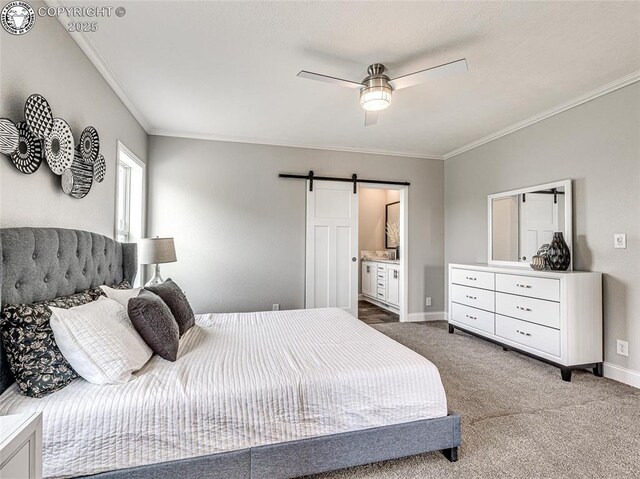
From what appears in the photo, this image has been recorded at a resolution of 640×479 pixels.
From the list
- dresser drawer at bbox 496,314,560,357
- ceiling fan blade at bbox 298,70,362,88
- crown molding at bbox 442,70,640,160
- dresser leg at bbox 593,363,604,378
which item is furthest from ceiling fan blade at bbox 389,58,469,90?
dresser leg at bbox 593,363,604,378

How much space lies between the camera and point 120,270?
2570 millimetres

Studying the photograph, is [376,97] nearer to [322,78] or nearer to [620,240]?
[322,78]

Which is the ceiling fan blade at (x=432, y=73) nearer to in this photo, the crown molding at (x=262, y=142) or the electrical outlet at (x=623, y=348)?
the crown molding at (x=262, y=142)

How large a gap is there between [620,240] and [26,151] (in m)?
4.23

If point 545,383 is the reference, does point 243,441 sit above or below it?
above

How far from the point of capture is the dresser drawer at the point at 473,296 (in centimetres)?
341

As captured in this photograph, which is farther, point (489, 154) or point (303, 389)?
point (489, 154)

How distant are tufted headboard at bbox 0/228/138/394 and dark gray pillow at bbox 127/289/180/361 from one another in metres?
0.40

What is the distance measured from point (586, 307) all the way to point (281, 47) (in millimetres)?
3284

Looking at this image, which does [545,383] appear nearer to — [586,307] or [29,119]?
[586,307]

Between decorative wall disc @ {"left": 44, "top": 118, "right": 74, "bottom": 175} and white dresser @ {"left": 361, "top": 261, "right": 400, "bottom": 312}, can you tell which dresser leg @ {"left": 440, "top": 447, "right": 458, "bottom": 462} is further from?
white dresser @ {"left": 361, "top": 261, "right": 400, "bottom": 312}

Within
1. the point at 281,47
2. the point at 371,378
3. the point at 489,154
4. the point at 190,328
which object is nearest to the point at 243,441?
the point at 371,378

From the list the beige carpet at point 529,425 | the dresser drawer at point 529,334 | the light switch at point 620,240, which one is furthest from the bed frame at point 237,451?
the light switch at point 620,240

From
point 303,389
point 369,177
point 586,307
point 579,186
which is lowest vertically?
point 303,389
